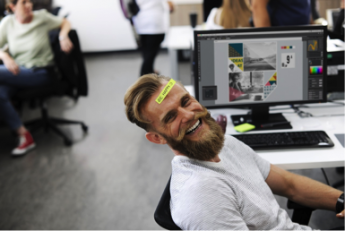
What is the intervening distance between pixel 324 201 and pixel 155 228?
105 cm

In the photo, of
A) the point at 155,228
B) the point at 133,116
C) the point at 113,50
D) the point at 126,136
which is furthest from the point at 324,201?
the point at 113,50

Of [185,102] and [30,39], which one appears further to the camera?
[30,39]

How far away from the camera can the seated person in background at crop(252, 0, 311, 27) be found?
2.15 meters

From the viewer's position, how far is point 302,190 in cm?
124

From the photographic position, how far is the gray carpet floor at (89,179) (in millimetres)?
2072

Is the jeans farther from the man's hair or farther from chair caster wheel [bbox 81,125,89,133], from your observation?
the man's hair

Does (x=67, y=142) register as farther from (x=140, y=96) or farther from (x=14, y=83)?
(x=140, y=96)

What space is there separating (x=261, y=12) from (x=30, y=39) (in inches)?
75.3

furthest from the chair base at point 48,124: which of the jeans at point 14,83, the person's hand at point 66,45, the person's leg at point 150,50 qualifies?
the person's leg at point 150,50

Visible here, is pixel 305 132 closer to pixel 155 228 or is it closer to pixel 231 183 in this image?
pixel 231 183

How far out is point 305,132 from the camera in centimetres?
147

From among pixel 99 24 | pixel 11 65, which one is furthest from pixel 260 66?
pixel 99 24

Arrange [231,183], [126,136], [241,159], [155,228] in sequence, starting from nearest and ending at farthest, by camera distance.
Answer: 1. [231,183]
2. [241,159]
3. [155,228]
4. [126,136]

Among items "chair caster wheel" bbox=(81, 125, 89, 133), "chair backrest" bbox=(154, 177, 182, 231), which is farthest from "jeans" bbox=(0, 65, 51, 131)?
"chair backrest" bbox=(154, 177, 182, 231)
